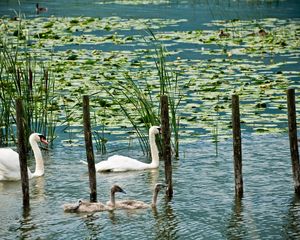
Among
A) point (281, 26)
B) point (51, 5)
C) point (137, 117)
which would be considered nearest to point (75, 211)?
point (137, 117)

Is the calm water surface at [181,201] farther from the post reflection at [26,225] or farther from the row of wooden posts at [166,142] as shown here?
the row of wooden posts at [166,142]

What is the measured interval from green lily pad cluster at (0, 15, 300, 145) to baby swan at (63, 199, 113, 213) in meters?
3.84

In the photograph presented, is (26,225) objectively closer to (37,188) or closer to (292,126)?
(37,188)

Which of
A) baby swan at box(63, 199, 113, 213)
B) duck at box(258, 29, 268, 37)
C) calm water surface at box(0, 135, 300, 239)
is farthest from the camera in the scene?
duck at box(258, 29, 268, 37)

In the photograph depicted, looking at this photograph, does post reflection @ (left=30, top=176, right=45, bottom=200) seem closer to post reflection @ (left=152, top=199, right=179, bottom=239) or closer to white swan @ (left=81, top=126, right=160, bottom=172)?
white swan @ (left=81, top=126, right=160, bottom=172)

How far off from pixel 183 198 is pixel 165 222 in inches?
50.9

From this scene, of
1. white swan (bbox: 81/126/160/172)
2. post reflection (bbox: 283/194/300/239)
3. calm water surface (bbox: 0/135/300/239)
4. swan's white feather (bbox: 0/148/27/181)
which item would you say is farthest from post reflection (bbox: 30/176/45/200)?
post reflection (bbox: 283/194/300/239)

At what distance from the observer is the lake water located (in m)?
12.7

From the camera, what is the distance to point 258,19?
35719mm

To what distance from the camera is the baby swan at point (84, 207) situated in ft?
43.9

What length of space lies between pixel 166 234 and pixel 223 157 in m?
4.79

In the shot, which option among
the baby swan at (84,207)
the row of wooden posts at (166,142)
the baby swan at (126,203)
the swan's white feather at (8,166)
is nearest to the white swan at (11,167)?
Answer: the swan's white feather at (8,166)

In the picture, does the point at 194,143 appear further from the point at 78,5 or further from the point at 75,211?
the point at 78,5

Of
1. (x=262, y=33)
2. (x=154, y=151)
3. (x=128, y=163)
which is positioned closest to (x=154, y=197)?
(x=128, y=163)
